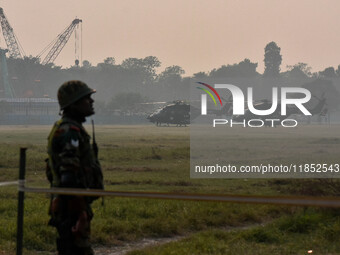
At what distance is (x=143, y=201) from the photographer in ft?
46.2

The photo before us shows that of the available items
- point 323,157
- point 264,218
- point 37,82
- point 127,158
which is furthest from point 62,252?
point 37,82

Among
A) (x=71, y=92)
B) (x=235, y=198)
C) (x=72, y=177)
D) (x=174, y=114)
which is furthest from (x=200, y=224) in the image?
(x=174, y=114)

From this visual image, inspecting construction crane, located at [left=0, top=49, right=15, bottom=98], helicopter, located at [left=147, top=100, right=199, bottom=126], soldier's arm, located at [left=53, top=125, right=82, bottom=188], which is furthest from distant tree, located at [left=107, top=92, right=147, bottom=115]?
soldier's arm, located at [left=53, top=125, right=82, bottom=188]

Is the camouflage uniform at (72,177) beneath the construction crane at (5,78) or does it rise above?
beneath

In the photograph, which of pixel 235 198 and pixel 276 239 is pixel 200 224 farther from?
pixel 235 198

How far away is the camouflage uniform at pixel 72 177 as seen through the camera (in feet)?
16.9

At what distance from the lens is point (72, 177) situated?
16.9 feet

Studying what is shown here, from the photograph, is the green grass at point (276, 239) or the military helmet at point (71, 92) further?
the green grass at point (276, 239)

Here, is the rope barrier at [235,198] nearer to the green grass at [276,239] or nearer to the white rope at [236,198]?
the white rope at [236,198]

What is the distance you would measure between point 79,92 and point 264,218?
27.0ft

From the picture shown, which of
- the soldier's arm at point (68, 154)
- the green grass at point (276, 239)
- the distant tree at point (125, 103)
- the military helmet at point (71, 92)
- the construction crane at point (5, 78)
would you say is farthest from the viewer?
the construction crane at point (5, 78)

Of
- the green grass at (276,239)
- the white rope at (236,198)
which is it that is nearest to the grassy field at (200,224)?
the green grass at (276,239)

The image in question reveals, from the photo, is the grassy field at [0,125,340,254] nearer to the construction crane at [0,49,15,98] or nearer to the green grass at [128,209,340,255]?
the green grass at [128,209,340,255]

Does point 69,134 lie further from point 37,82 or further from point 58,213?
point 37,82
